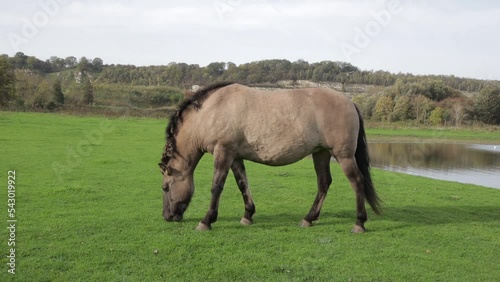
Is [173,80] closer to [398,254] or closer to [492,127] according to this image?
[492,127]

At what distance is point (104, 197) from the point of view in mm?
7820

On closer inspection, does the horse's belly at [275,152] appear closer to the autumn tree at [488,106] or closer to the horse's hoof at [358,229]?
the horse's hoof at [358,229]

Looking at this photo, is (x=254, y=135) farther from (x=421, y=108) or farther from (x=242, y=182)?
(x=421, y=108)

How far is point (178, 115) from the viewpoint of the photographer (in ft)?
21.7

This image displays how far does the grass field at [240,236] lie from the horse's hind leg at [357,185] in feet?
0.63

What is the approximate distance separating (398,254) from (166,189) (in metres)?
3.52

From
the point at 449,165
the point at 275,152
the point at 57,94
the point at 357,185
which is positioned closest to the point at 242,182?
the point at 275,152

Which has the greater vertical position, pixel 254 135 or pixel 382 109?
pixel 382 109

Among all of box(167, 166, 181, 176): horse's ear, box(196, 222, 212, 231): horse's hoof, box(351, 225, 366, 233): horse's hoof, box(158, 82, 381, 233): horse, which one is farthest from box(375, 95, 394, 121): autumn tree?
box(196, 222, 212, 231): horse's hoof

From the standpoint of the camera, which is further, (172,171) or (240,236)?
(172,171)

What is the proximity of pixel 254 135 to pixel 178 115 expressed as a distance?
135 cm

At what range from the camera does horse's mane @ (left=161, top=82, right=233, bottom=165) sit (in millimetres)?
6539

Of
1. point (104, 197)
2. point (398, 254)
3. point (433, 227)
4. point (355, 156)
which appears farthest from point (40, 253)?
point (433, 227)

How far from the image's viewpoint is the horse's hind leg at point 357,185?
6.14 m
